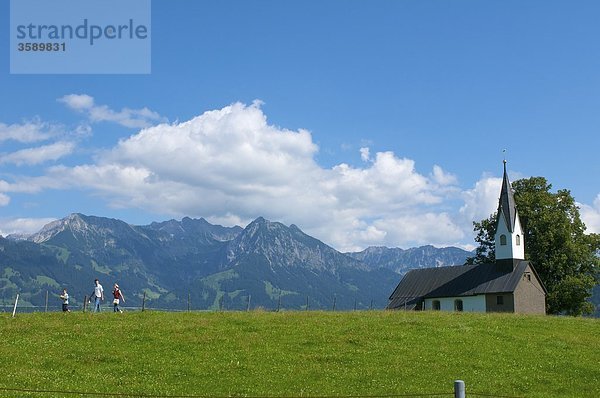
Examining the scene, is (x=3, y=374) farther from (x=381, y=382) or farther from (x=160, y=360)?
(x=381, y=382)

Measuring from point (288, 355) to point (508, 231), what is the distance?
5312 centimetres

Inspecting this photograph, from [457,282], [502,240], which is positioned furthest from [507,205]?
[457,282]

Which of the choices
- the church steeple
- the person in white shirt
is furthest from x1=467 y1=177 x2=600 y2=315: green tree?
the person in white shirt

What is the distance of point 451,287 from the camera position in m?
85.8

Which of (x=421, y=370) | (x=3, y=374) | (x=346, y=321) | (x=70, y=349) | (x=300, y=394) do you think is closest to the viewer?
(x=300, y=394)

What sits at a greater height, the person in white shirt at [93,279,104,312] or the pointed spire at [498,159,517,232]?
the pointed spire at [498,159,517,232]

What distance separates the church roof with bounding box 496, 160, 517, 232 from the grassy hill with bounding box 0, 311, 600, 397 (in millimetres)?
32655

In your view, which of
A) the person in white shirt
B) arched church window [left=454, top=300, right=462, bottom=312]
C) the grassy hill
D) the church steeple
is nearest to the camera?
the grassy hill

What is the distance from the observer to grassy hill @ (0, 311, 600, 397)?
96.2 ft

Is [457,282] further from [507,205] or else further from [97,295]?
[97,295]

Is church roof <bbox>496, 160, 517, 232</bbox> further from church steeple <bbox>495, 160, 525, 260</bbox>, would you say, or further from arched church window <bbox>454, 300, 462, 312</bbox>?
arched church window <bbox>454, 300, 462, 312</bbox>

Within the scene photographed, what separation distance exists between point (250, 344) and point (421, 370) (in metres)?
10.2

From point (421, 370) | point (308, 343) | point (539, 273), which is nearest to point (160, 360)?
point (308, 343)

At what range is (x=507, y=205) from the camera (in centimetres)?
8262
